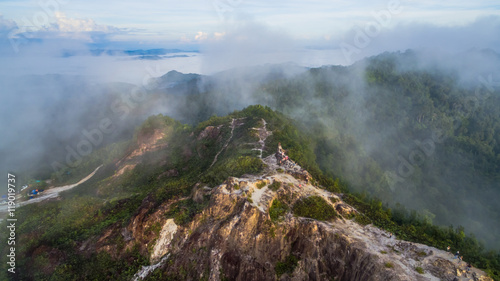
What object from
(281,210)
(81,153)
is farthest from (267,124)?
(81,153)

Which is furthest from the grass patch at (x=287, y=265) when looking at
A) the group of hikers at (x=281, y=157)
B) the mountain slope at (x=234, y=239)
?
the group of hikers at (x=281, y=157)

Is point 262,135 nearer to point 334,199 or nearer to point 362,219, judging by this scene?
point 334,199

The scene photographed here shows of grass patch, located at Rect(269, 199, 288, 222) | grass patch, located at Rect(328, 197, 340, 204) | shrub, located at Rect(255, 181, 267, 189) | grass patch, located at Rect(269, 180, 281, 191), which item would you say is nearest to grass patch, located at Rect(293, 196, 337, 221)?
grass patch, located at Rect(269, 199, 288, 222)

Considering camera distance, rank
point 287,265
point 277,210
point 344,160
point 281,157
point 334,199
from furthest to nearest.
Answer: point 344,160 < point 281,157 < point 334,199 < point 277,210 < point 287,265

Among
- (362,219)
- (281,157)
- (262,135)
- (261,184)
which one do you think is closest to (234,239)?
(261,184)

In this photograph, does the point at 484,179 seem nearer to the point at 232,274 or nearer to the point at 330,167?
the point at 330,167

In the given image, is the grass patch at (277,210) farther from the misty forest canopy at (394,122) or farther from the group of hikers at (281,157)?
the misty forest canopy at (394,122)
